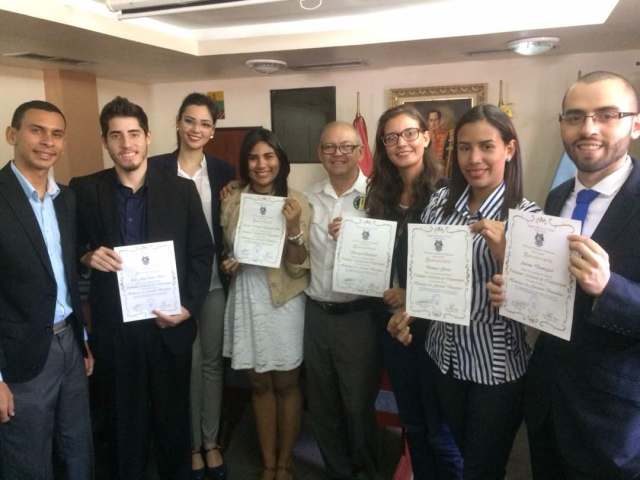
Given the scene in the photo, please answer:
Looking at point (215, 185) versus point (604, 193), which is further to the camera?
point (215, 185)

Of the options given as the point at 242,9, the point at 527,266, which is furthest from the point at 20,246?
the point at 242,9

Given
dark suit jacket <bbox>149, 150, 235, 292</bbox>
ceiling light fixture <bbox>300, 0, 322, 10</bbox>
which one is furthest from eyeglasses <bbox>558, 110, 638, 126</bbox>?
ceiling light fixture <bbox>300, 0, 322, 10</bbox>

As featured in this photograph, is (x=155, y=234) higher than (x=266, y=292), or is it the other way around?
(x=155, y=234)

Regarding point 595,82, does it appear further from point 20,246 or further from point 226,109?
point 226,109

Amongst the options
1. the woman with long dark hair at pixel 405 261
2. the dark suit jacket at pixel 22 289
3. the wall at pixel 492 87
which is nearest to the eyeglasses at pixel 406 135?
the woman with long dark hair at pixel 405 261

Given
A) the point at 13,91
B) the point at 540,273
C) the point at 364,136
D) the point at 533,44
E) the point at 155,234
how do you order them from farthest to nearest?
the point at 364,136
the point at 13,91
the point at 533,44
the point at 155,234
the point at 540,273

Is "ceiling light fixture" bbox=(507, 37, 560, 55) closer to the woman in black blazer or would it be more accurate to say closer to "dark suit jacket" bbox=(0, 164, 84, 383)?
the woman in black blazer

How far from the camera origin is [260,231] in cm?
209

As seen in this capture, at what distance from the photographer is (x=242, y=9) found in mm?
3227

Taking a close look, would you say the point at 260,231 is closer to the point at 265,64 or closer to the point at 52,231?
the point at 52,231

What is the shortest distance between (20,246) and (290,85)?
361 centimetres

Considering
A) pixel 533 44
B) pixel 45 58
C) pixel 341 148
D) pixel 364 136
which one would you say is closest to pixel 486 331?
pixel 341 148

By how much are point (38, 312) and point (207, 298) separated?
79cm

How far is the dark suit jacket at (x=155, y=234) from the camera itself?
76.3 inches
